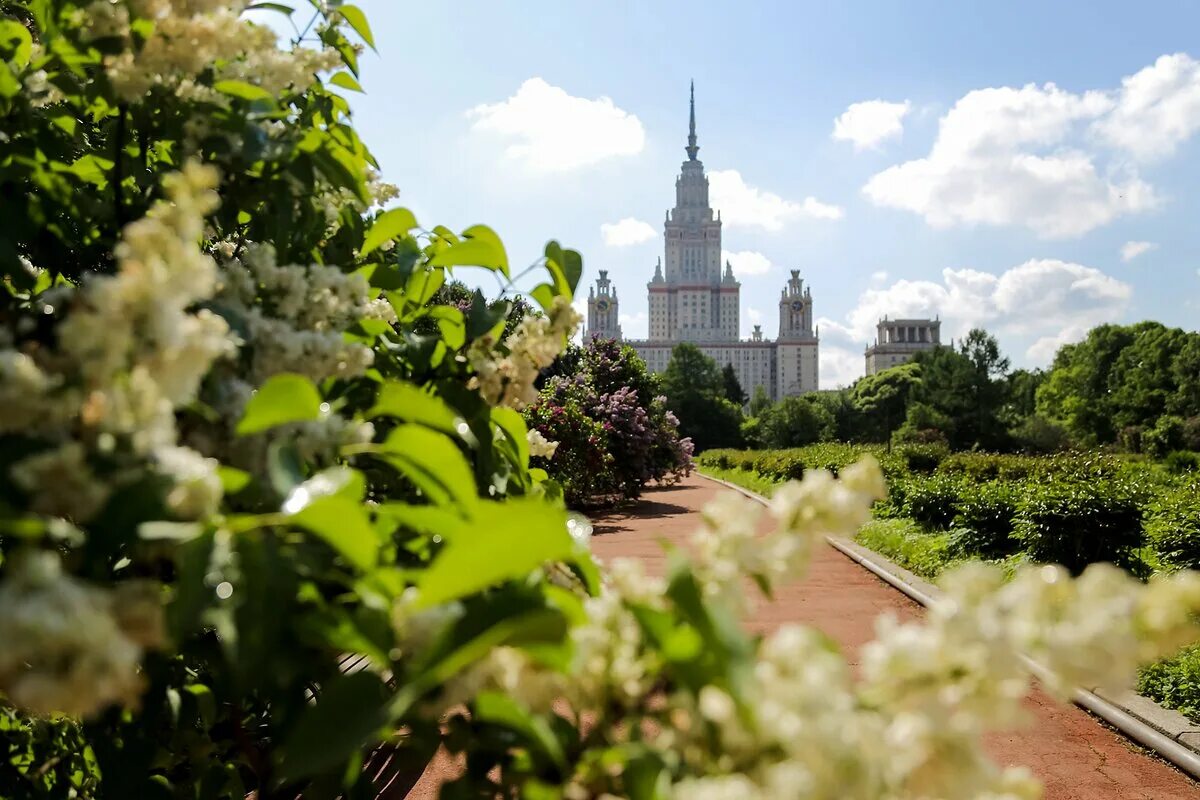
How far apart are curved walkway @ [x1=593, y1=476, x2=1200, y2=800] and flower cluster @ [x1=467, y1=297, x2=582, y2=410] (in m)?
0.43

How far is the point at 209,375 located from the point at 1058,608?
790 mm

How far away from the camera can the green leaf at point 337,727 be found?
546 millimetres

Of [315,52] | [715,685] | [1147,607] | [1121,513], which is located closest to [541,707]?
[715,685]

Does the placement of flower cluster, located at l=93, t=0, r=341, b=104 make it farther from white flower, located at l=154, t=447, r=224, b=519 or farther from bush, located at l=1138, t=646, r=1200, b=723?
bush, located at l=1138, t=646, r=1200, b=723

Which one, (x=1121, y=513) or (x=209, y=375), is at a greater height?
(x=209, y=375)

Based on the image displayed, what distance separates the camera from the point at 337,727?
1.89 feet

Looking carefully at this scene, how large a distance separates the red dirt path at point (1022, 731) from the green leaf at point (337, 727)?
24 centimetres

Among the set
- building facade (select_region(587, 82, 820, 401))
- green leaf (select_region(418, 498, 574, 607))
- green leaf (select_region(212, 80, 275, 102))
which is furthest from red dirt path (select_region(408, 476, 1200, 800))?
building facade (select_region(587, 82, 820, 401))

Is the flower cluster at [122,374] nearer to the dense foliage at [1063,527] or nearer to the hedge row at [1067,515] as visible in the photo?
the dense foliage at [1063,527]

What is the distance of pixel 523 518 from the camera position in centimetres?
51

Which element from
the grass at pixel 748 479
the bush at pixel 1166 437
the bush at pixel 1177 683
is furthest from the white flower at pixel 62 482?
the bush at pixel 1166 437

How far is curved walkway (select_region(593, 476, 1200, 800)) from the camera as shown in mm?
3676

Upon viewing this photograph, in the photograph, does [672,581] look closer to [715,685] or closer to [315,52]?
[715,685]

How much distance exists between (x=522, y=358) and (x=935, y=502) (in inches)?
440
